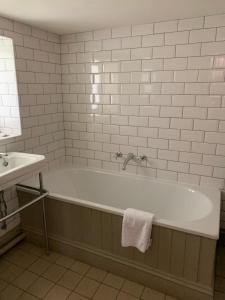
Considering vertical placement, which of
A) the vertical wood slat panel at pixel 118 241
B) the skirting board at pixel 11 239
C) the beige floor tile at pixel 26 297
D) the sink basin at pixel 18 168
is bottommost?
the beige floor tile at pixel 26 297

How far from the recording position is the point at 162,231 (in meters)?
1.65

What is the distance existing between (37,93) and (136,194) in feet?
4.85

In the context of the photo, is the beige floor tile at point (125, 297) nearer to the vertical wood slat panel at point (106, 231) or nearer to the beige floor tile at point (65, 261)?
the vertical wood slat panel at point (106, 231)

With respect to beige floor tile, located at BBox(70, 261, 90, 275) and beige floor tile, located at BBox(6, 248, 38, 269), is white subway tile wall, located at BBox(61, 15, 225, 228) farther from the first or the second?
beige floor tile, located at BBox(6, 248, 38, 269)

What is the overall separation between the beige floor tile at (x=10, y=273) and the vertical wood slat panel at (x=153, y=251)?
3.54 feet

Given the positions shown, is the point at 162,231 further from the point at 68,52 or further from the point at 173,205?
the point at 68,52

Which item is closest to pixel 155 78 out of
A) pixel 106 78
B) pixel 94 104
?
pixel 106 78

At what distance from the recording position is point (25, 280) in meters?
1.86

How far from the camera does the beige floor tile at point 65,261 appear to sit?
2019 millimetres

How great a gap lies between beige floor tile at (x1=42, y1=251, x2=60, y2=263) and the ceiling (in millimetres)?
2084

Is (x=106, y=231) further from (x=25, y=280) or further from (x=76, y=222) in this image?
(x=25, y=280)

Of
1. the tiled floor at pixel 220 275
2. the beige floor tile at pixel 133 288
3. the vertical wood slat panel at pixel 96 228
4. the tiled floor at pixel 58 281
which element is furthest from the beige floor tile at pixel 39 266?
the tiled floor at pixel 220 275

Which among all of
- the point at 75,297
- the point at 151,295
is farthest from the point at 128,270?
the point at 75,297

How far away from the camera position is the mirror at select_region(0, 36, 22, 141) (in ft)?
6.86
